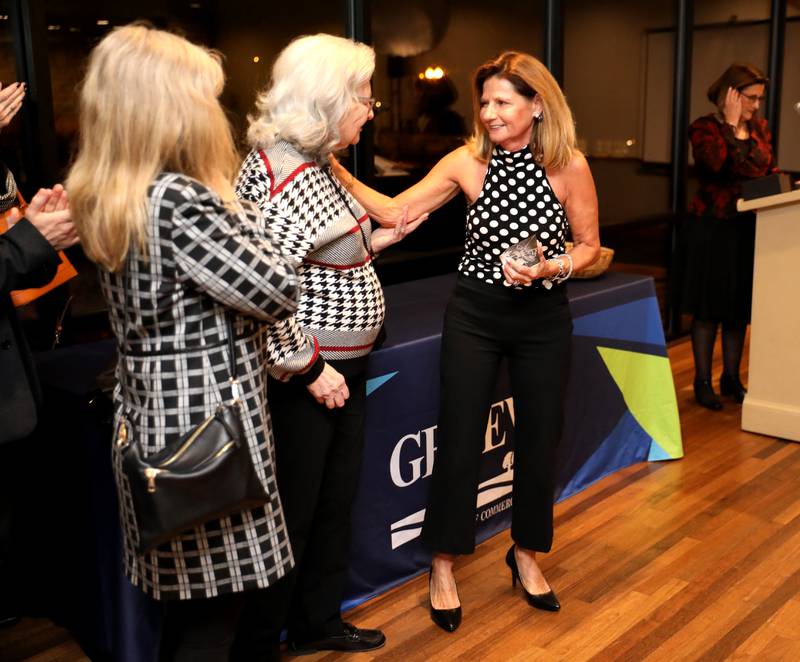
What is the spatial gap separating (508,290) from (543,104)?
50cm

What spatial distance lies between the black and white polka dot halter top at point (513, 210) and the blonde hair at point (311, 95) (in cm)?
59

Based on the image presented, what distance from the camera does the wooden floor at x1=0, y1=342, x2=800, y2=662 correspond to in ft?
8.67

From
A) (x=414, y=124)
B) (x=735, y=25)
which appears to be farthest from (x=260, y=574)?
(x=735, y=25)

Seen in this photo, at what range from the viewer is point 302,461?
7.64 feet

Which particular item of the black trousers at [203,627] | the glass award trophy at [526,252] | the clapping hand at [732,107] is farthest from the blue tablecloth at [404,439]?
the clapping hand at [732,107]

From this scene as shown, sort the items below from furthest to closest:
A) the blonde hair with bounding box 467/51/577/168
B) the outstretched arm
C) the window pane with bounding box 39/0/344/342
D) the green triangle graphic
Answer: the green triangle graphic, the window pane with bounding box 39/0/344/342, the outstretched arm, the blonde hair with bounding box 467/51/577/168

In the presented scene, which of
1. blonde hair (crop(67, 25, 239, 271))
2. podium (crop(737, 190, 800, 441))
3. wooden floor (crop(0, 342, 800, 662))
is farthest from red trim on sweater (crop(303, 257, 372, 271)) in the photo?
podium (crop(737, 190, 800, 441))

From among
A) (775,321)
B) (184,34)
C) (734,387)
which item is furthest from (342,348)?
(734,387)

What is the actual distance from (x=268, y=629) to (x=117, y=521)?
45cm

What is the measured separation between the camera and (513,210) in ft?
8.55

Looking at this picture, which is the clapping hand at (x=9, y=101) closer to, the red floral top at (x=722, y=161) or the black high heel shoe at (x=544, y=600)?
the black high heel shoe at (x=544, y=600)

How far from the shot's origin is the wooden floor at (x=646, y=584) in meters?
2.64

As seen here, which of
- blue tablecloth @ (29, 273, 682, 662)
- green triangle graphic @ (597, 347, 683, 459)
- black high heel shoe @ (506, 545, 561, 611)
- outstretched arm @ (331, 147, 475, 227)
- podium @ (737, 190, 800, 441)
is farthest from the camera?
podium @ (737, 190, 800, 441)

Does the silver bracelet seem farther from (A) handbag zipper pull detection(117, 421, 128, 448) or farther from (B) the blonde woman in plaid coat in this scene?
(A) handbag zipper pull detection(117, 421, 128, 448)
